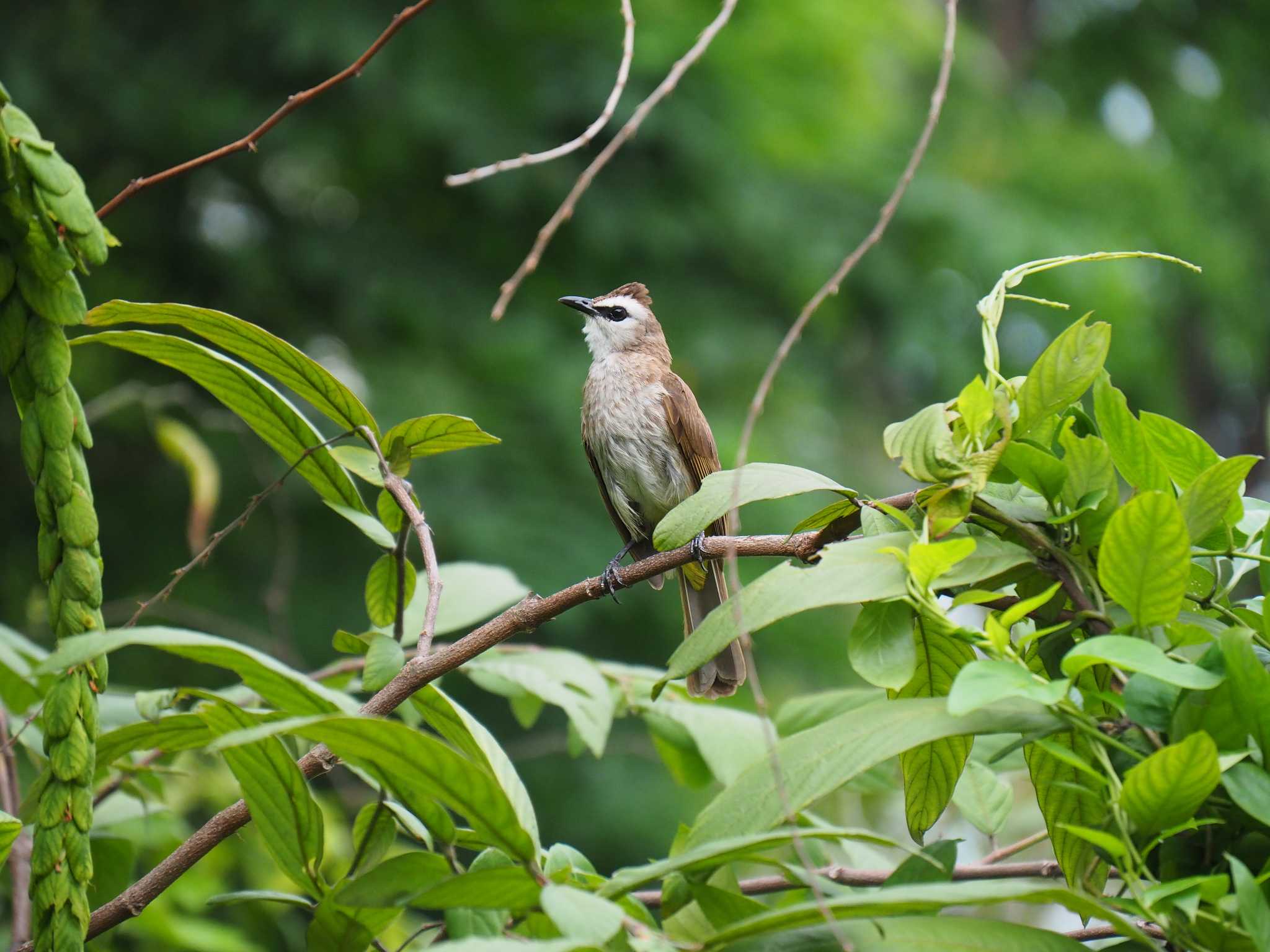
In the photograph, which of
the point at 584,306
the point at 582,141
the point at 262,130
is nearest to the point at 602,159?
the point at 582,141

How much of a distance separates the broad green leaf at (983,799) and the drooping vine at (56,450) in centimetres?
89

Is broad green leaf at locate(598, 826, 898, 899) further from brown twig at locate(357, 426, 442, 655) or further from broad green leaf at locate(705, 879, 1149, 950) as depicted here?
brown twig at locate(357, 426, 442, 655)

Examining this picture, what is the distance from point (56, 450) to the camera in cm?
82

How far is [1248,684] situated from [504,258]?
5.51 meters

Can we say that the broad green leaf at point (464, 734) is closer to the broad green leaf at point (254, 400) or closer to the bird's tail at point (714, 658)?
the broad green leaf at point (254, 400)

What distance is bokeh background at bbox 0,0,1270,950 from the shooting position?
17.8ft

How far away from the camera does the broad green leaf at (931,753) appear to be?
99 centimetres

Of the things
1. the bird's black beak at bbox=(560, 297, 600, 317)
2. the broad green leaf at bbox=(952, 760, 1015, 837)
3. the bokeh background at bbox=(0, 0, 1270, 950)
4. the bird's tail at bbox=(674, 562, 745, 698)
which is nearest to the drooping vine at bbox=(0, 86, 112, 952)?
the broad green leaf at bbox=(952, 760, 1015, 837)

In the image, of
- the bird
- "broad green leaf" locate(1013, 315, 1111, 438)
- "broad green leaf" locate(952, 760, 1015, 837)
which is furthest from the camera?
the bird

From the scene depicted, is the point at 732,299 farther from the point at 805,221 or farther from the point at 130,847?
the point at 130,847

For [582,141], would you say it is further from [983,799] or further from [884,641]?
[983,799]

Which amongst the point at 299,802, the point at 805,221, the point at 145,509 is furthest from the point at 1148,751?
the point at 805,221

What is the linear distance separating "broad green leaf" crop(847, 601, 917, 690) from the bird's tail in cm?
136

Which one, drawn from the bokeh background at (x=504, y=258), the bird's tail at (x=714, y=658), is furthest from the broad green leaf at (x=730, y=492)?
the bokeh background at (x=504, y=258)
